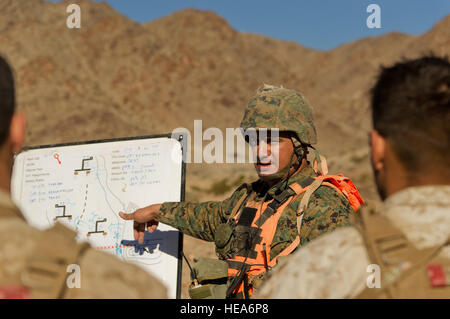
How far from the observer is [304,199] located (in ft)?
11.8

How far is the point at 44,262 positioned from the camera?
1729mm

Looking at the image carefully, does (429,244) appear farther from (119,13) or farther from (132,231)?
(119,13)

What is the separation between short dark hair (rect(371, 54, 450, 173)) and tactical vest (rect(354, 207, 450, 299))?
337 millimetres

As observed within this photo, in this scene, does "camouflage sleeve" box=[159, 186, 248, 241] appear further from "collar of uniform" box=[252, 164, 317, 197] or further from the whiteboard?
"collar of uniform" box=[252, 164, 317, 197]

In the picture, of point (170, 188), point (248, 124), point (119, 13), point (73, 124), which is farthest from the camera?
point (119, 13)

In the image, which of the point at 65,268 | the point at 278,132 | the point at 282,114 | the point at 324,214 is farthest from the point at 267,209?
the point at 65,268

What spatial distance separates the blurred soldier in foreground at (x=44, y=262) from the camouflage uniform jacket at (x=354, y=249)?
1.87ft

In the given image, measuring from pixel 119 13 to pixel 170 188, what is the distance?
178 ft

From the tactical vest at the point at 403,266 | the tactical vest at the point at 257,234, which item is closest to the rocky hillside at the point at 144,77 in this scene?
the tactical vest at the point at 257,234

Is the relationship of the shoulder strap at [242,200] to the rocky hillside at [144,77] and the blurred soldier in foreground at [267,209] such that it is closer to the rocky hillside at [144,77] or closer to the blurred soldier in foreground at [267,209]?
the blurred soldier in foreground at [267,209]

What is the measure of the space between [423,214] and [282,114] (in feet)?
7.60

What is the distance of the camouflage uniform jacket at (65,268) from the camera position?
1.72m

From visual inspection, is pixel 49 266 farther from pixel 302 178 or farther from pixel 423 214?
pixel 302 178
